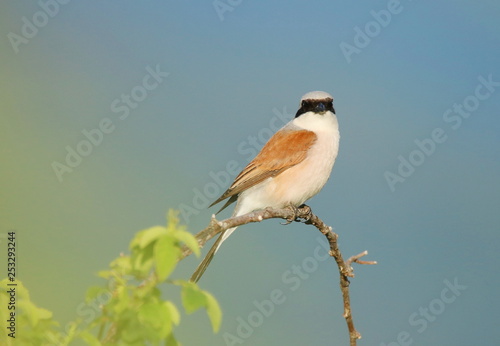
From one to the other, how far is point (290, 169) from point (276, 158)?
83mm

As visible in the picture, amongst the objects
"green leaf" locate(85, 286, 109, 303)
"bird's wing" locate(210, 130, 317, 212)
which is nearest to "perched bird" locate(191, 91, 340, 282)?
"bird's wing" locate(210, 130, 317, 212)

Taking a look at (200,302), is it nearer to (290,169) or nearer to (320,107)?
(290,169)

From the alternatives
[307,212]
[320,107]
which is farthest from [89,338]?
[320,107]

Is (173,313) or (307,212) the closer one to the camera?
(173,313)

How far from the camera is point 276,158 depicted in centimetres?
244

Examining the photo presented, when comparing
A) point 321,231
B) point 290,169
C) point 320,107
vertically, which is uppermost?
point 320,107

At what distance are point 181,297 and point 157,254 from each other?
2.6 inches

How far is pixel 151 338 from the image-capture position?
0.64m

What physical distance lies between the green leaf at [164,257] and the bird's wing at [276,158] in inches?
64.0

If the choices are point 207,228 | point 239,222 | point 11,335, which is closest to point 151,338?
point 11,335

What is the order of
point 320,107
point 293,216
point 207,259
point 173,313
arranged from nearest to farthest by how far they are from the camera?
point 173,313 < point 207,259 < point 293,216 < point 320,107

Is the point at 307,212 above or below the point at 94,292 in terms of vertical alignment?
below

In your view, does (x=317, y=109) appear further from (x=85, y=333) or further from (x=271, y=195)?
(x=85, y=333)

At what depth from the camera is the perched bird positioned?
238 cm
